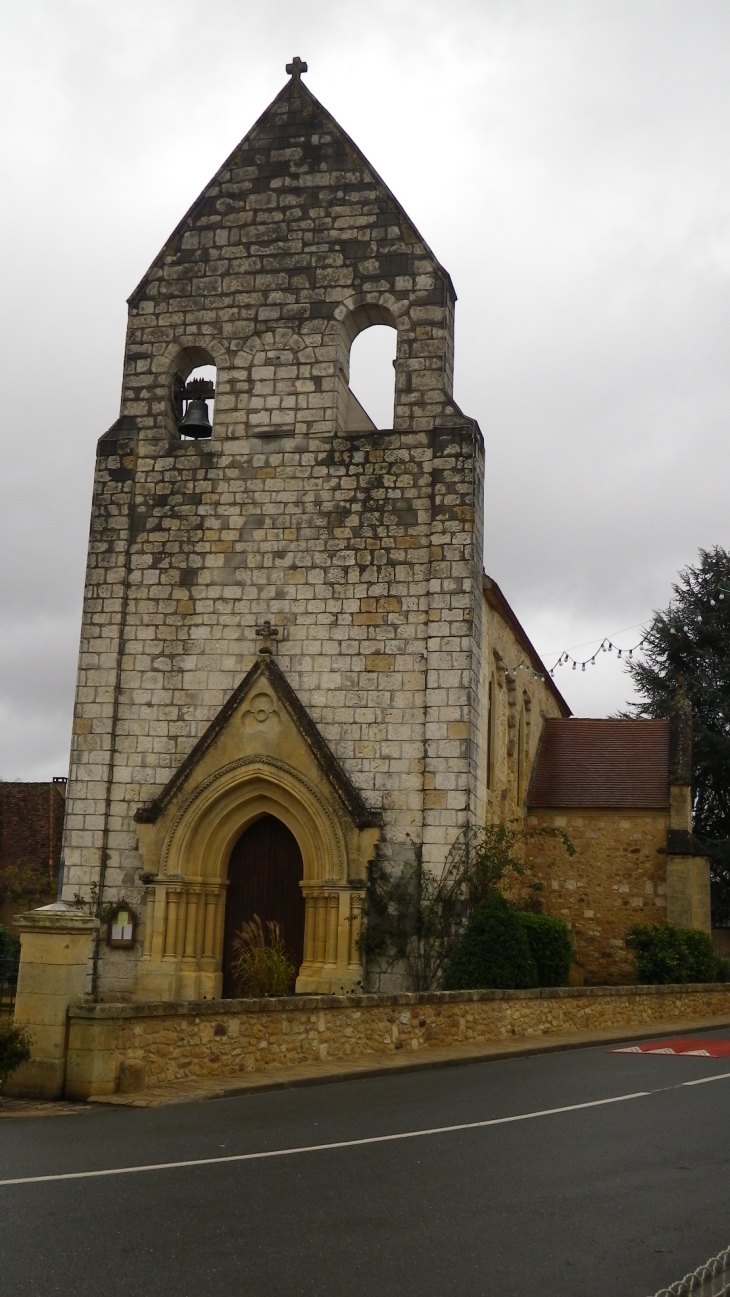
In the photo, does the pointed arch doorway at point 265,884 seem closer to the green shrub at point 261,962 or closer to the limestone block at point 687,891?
the green shrub at point 261,962

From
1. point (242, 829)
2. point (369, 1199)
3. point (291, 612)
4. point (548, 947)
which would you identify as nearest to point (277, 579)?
point (291, 612)

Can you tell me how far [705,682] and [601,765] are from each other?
51.5 ft

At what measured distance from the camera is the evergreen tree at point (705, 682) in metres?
37.0

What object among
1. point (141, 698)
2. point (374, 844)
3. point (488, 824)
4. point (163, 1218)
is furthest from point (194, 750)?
point (163, 1218)

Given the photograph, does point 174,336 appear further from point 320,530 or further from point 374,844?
point 374,844

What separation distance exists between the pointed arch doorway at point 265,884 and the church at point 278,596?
0.10 ft

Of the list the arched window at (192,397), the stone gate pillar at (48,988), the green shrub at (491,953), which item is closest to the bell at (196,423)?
the arched window at (192,397)

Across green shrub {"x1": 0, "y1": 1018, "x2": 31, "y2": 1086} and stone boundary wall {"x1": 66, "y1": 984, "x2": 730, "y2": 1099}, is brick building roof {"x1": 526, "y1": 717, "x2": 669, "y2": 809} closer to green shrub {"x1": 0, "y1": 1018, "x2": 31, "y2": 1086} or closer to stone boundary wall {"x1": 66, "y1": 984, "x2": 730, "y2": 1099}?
stone boundary wall {"x1": 66, "y1": 984, "x2": 730, "y2": 1099}

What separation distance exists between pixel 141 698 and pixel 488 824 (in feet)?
17.6

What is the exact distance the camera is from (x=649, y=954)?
67.4 ft

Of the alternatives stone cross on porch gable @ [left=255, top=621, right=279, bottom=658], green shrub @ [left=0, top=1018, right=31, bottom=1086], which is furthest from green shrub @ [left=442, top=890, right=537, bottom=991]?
green shrub @ [left=0, top=1018, right=31, bottom=1086]

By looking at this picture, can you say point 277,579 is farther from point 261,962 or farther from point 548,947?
point 548,947

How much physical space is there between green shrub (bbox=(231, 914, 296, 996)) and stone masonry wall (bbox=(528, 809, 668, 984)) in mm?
6353

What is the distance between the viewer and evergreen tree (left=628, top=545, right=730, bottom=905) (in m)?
37.0
